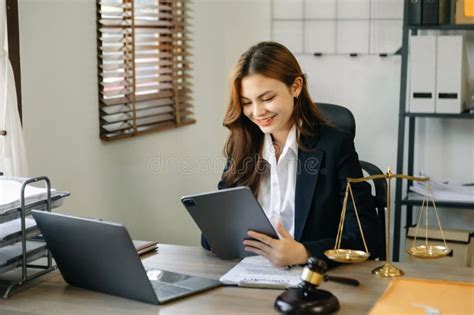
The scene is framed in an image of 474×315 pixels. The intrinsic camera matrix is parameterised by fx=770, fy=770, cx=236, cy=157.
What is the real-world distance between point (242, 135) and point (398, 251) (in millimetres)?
1674

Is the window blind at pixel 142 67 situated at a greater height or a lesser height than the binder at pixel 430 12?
lesser

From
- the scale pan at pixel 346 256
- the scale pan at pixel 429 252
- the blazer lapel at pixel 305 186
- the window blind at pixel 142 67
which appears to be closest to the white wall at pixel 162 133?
the window blind at pixel 142 67

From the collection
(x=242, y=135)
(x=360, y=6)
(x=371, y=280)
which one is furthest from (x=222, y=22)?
(x=371, y=280)

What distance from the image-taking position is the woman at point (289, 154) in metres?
2.22

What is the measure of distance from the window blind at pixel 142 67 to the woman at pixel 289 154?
104 centimetres

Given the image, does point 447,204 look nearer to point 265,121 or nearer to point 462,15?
point 462,15

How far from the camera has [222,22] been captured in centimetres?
412

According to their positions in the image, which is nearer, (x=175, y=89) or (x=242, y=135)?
(x=242, y=135)

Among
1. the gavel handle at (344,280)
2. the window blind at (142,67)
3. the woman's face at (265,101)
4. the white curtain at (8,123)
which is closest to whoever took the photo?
the gavel handle at (344,280)

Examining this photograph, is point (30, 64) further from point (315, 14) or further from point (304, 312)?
point (315, 14)

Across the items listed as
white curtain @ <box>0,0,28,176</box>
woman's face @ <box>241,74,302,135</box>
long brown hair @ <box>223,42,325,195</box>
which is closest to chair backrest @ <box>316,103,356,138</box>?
long brown hair @ <box>223,42,325,195</box>

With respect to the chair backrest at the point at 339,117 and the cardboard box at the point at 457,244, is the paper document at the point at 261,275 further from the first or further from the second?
the cardboard box at the point at 457,244

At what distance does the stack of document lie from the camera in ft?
11.7

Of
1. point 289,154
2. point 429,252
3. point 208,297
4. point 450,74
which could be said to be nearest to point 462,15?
point 450,74
